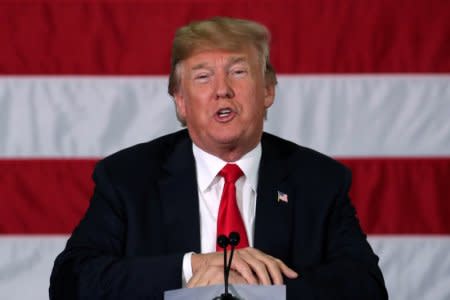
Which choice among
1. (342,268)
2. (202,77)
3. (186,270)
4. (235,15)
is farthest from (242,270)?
(235,15)

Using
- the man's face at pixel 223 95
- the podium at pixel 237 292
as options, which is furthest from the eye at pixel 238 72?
the podium at pixel 237 292

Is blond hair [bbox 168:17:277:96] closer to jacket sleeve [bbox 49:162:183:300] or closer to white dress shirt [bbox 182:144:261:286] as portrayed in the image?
white dress shirt [bbox 182:144:261:286]

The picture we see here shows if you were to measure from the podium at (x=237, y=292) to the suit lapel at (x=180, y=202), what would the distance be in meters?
0.44

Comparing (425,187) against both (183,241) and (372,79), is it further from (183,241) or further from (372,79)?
(183,241)

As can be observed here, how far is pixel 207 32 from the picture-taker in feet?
7.16

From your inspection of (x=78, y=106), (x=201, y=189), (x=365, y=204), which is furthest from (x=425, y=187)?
(x=78, y=106)

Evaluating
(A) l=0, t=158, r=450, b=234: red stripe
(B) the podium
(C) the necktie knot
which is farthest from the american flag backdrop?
(B) the podium

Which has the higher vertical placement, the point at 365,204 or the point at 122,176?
the point at 122,176

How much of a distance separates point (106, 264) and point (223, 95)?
47cm

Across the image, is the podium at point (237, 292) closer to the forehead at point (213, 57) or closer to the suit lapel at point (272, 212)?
the suit lapel at point (272, 212)

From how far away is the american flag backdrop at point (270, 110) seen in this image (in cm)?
292

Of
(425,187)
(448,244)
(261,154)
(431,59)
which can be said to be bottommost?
(448,244)

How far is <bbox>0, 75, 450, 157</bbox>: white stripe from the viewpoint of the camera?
2922 mm

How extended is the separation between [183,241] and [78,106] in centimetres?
88
